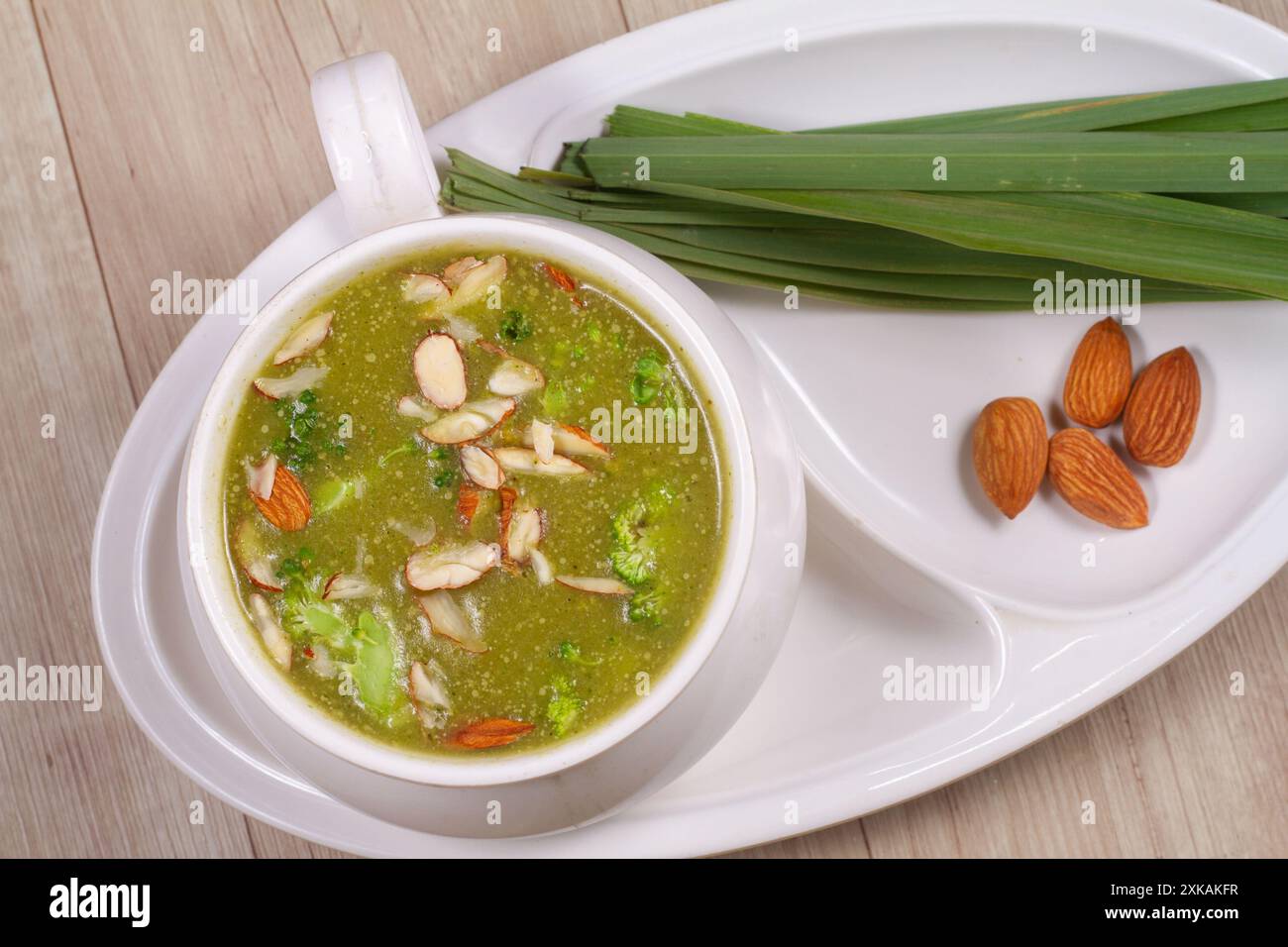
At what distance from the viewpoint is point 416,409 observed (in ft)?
2.54

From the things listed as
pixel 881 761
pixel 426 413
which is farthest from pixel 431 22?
pixel 881 761

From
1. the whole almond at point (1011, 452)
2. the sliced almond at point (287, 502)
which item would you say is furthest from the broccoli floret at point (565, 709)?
the whole almond at point (1011, 452)

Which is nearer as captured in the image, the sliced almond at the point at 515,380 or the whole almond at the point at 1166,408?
the sliced almond at the point at 515,380

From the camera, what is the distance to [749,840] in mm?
957

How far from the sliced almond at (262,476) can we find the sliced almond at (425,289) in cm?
15

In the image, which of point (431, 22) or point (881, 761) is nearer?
point (881, 761)

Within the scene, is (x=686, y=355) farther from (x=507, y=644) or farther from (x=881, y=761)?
(x=881, y=761)

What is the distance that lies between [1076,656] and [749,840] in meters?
0.33

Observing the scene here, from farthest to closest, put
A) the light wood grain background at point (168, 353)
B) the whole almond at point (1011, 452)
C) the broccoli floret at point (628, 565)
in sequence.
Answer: the light wood grain background at point (168, 353) < the whole almond at point (1011, 452) < the broccoli floret at point (628, 565)

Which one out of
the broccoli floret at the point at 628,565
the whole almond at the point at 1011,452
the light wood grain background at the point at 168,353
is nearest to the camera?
the broccoli floret at the point at 628,565

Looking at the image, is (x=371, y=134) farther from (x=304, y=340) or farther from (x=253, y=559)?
(x=253, y=559)

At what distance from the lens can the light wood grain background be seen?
1184mm

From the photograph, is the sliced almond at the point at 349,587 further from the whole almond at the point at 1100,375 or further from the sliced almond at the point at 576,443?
the whole almond at the point at 1100,375

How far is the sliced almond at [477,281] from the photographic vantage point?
0.79 metres
